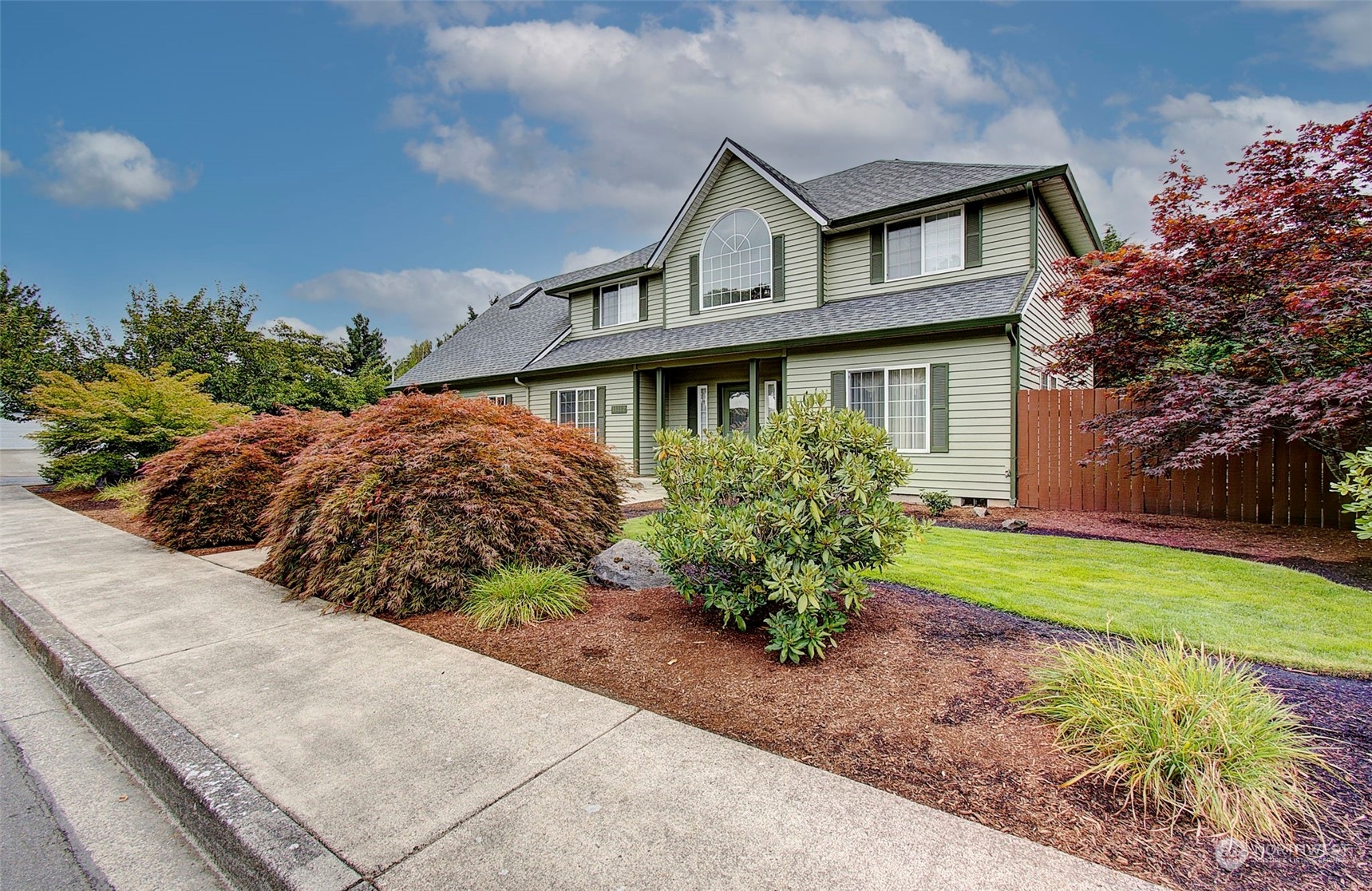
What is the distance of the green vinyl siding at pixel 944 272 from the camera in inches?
417

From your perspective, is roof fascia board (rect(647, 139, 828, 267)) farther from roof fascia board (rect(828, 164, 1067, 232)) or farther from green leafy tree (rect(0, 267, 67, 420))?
green leafy tree (rect(0, 267, 67, 420))

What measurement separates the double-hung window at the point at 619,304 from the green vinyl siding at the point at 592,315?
0.17 meters

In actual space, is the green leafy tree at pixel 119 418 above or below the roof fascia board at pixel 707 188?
below

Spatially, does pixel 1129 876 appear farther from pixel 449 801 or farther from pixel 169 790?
pixel 169 790

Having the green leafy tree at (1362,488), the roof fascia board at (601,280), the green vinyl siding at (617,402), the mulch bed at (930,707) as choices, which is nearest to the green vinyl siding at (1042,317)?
the green leafy tree at (1362,488)

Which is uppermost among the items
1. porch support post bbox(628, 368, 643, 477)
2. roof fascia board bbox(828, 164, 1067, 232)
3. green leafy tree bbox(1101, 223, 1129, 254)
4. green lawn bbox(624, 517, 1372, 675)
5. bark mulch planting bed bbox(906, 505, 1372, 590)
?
green leafy tree bbox(1101, 223, 1129, 254)

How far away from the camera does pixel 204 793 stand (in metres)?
2.26

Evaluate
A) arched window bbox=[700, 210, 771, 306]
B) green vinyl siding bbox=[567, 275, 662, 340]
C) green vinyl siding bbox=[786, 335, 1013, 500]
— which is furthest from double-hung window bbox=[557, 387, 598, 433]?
green vinyl siding bbox=[786, 335, 1013, 500]

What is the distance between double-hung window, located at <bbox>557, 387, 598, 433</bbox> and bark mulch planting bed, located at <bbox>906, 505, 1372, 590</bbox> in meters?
9.56

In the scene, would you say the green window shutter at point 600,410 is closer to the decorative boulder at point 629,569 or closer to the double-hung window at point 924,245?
the double-hung window at point 924,245

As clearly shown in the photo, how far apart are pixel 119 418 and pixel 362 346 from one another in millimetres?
20123

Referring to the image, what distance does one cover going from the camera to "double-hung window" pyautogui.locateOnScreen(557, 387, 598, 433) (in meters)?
16.1

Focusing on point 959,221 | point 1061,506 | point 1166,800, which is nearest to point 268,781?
point 1166,800

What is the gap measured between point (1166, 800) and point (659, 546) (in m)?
2.78
